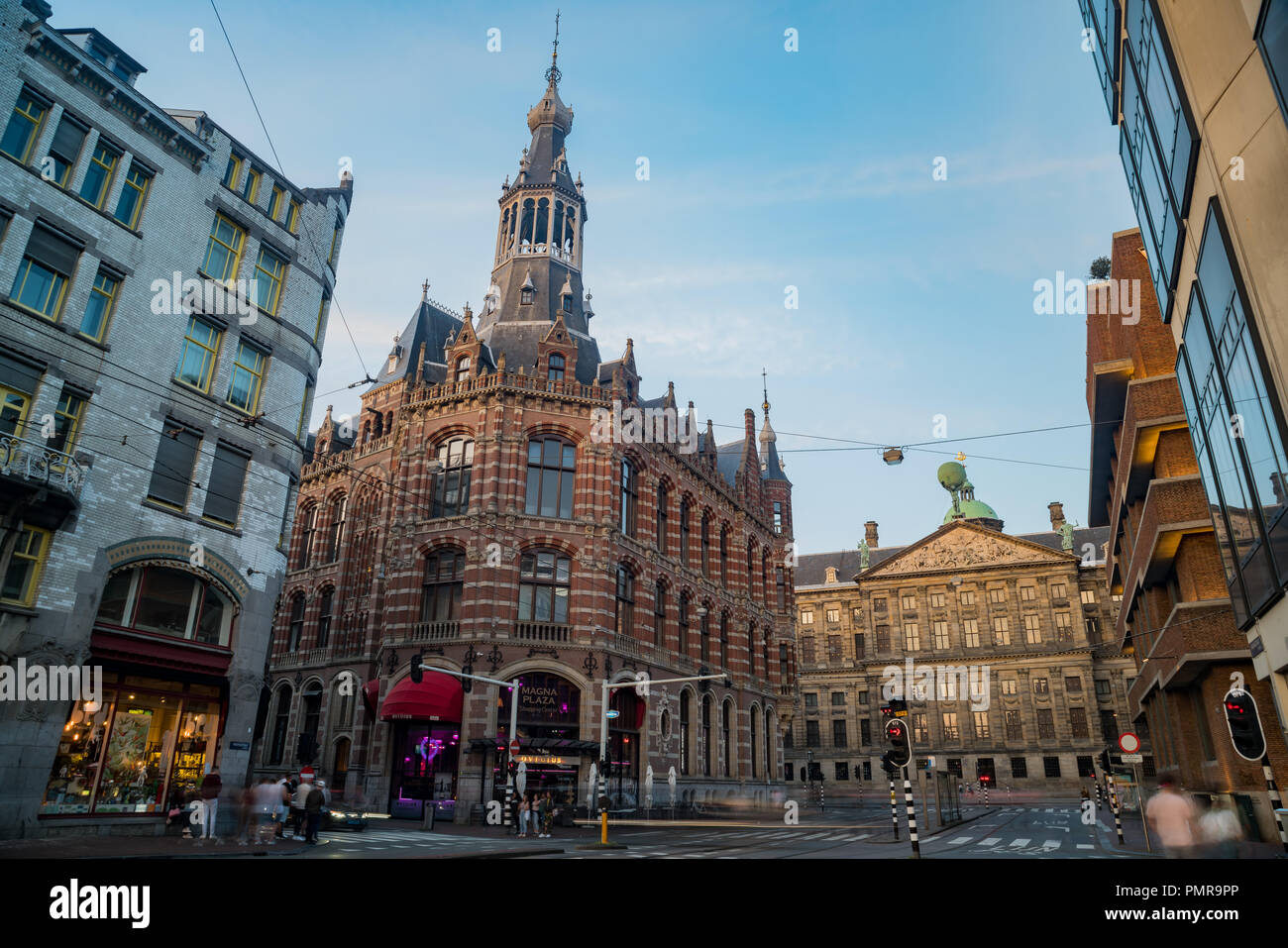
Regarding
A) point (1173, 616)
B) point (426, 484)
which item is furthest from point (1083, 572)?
point (426, 484)

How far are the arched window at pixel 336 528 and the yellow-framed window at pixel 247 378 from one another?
2030cm

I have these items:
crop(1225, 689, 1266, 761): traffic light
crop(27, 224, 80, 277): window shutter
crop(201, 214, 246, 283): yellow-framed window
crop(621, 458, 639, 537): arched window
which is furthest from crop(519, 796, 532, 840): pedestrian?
crop(27, 224, 80, 277): window shutter

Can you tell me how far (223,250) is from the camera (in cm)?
2286

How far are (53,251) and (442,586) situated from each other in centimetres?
2018

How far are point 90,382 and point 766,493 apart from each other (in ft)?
155

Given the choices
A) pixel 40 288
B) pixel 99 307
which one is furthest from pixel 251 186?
pixel 40 288

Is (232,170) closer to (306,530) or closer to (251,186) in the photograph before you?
(251,186)

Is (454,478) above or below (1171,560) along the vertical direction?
above

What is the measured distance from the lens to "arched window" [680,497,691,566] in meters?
44.3

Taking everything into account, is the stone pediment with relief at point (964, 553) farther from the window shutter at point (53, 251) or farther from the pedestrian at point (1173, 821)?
the window shutter at point (53, 251)

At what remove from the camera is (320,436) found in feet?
154
